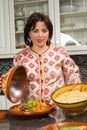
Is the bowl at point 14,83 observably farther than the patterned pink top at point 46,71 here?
No

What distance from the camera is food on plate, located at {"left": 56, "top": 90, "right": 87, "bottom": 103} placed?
4.04 feet

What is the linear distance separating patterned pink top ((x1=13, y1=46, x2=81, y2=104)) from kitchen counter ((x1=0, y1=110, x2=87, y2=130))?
0.34 metres

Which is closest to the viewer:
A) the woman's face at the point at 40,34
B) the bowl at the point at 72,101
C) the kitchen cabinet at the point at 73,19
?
the bowl at the point at 72,101

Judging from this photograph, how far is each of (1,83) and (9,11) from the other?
1653 mm

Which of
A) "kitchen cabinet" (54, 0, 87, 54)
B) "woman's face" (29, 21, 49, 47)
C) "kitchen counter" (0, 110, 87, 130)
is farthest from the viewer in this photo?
"kitchen cabinet" (54, 0, 87, 54)

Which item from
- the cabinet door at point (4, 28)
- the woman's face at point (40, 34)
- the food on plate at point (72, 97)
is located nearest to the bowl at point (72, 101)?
the food on plate at point (72, 97)

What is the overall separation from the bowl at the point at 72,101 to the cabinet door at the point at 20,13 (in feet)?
4.72

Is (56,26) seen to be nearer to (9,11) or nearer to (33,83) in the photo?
(9,11)

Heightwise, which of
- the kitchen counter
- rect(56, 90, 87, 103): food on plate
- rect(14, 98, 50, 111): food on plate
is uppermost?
rect(56, 90, 87, 103): food on plate

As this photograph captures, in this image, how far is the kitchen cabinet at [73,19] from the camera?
8.80ft

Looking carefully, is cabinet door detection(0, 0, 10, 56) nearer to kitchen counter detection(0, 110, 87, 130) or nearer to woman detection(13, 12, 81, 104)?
woman detection(13, 12, 81, 104)

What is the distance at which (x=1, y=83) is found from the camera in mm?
1201

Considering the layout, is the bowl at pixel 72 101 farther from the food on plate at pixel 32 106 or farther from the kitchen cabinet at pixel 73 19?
the kitchen cabinet at pixel 73 19

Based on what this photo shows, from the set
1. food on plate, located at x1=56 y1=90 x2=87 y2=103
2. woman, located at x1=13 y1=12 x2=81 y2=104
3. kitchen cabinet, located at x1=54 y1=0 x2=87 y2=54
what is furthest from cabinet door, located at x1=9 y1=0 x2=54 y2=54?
food on plate, located at x1=56 y1=90 x2=87 y2=103
